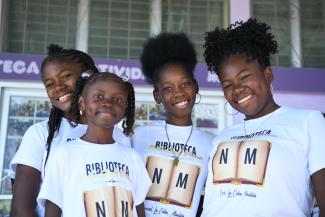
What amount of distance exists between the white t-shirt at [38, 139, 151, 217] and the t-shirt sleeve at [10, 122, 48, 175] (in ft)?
0.33

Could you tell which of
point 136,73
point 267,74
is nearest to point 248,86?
point 267,74

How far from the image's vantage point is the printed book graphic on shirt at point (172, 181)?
6.79 ft

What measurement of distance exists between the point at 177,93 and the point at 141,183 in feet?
1.98

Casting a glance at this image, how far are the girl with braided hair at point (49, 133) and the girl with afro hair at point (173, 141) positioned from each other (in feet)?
0.72

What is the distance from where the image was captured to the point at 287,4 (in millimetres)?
5375

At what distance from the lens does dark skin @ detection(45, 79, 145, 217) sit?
6.07ft

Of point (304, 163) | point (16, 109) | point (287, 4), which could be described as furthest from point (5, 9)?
point (304, 163)

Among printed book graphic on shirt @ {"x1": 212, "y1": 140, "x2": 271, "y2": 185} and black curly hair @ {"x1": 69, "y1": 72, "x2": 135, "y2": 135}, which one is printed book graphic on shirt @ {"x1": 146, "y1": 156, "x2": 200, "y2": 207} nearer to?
printed book graphic on shirt @ {"x1": 212, "y1": 140, "x2": 271, "y2": 185}

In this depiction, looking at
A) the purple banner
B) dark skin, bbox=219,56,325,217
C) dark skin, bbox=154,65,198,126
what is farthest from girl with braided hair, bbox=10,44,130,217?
the purple banner

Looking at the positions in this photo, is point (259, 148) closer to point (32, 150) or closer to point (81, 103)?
point (81, 103)

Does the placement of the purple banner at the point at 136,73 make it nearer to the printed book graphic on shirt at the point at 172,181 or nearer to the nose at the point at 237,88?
the printed book graphic on shirt at the point at 172,181

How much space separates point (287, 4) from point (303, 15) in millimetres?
269

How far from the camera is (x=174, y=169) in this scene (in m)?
2.12

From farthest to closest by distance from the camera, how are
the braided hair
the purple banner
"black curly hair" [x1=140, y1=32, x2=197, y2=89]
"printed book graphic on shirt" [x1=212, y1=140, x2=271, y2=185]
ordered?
the purple banner
"black curly hair" [x1=140, y1=32, x2=197, y2=89]
the braided hair
"printed book graphic on shirt" [x1=212, y1=140, x2=271, y2=185]
